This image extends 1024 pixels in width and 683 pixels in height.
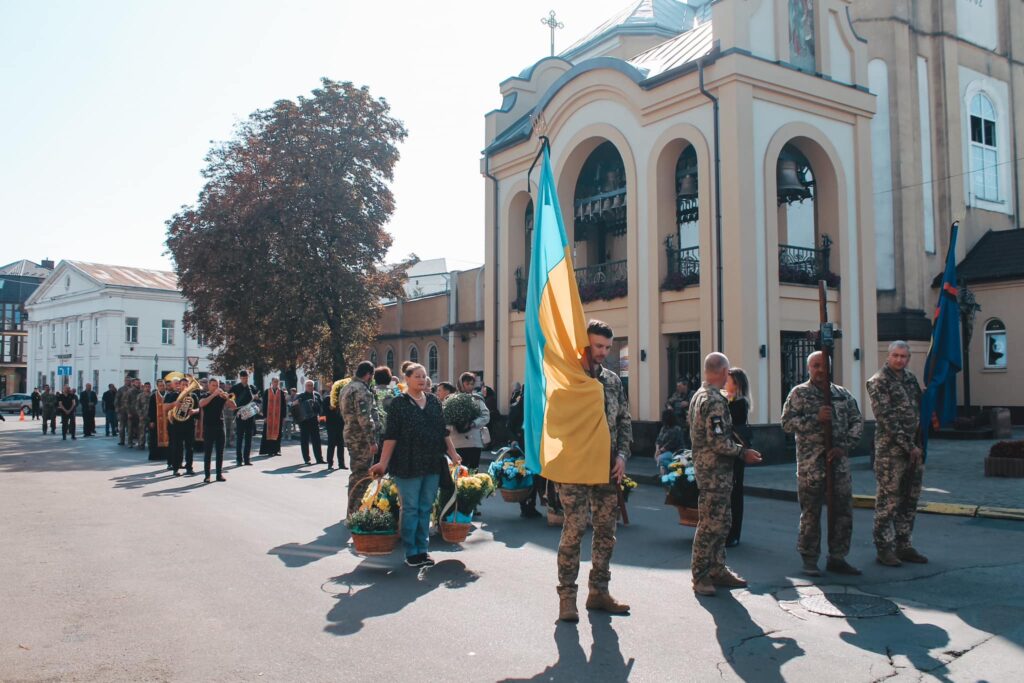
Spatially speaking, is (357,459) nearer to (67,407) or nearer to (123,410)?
(123,410)

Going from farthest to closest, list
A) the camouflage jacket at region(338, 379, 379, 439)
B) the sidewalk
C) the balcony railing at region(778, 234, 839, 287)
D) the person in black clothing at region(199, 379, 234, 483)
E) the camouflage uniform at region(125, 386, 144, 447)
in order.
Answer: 1. the camouflage uniform at region(125, 386, 144, 447)
2. the balcony railing at region(778, 234, 839, 287)
3. the person in black clothing at region(199, 379, 234, 483)
4. the sidewalk
5. the camouflage jacket at region(338, 379, 379, 439)

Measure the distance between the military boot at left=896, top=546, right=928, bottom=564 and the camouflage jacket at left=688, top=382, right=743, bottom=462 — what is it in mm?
2224

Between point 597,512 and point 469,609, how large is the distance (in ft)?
4.06

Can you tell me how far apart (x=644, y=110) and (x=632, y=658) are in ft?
49.7

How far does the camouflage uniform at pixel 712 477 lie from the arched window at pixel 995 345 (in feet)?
70.6

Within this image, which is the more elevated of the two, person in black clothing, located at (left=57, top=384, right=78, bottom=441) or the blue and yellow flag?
the blue and yellow flag

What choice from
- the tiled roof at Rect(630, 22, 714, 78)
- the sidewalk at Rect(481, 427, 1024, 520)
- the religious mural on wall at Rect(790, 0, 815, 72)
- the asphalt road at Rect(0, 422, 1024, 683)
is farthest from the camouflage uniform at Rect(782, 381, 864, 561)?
the religious mural on wall at Rect(790, 0, 815, 72)

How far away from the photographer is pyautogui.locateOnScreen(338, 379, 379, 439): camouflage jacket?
904 centimetres

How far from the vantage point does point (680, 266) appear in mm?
17781

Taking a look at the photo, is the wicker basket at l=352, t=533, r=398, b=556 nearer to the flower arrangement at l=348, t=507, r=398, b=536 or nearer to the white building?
the flower arrangement at l=348, t=507, r=398, b=536

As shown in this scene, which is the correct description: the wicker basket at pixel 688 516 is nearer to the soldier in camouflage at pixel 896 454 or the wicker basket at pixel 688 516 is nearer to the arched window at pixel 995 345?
the soldier in camouflage at pixel 896 454

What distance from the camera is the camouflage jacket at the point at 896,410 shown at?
23.5 ft

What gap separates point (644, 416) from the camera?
57.8 feet

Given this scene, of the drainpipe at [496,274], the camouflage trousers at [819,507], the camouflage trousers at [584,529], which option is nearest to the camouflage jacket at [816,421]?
the camouflage trousers at [819,507]
